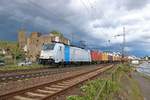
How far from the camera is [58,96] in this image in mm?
12180

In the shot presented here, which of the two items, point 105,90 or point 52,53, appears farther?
point 52,53

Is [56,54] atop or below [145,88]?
atop

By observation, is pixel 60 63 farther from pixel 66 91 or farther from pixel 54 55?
pixel 66 91

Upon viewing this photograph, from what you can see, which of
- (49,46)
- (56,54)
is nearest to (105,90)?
(56,54)

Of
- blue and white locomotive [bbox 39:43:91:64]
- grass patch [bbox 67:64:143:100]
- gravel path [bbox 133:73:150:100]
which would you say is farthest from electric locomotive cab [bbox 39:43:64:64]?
grass patch [bbox 67:64:143:100]

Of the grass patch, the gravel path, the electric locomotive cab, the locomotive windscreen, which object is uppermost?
the locomotive windscreen

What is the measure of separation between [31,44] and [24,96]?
341 feet

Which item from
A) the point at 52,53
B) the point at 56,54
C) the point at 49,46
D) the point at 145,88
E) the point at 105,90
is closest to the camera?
the point at 105,90

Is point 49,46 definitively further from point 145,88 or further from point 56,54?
point 145,88

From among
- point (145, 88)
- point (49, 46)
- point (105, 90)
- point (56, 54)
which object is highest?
point (49, 46)

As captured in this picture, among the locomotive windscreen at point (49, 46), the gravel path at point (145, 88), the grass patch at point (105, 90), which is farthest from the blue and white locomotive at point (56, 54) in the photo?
the grass patch at point (105, 90)

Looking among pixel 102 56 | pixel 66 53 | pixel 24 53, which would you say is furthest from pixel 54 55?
pixel 24 53

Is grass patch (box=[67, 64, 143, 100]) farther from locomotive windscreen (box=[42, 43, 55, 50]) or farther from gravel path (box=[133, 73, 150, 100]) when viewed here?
locomotive windscreen (box=[42, 43, 55, 50])

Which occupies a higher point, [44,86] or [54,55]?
[54,55]
